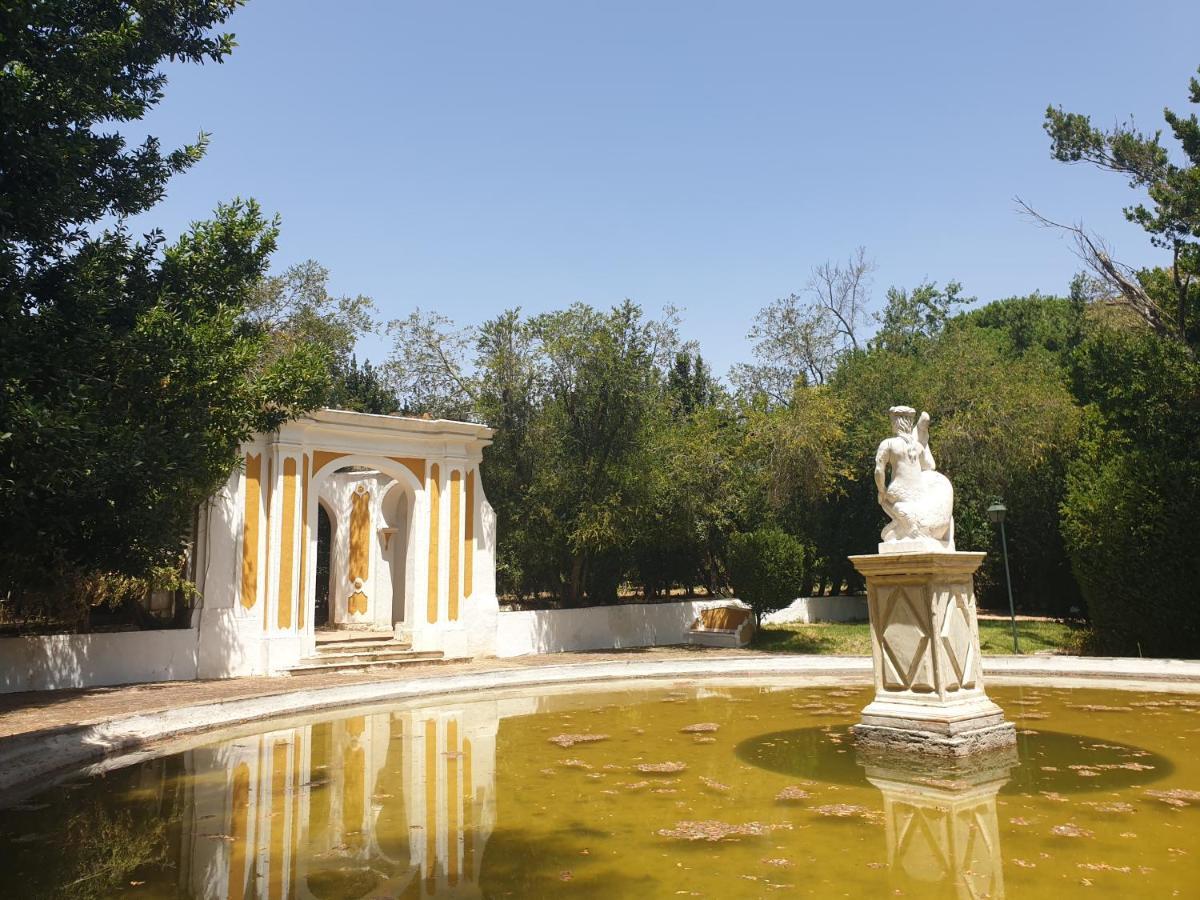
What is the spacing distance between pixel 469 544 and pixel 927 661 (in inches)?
492

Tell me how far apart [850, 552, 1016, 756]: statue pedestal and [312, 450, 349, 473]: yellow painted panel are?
12.2 metres

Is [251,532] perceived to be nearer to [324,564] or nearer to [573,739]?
[573,739]

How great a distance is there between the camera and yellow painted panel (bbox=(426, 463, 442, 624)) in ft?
61.0

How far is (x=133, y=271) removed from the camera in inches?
431

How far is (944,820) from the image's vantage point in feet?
20.0

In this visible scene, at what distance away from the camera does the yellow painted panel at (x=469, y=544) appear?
19141 millimetres

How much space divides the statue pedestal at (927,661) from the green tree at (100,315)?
7052 mm

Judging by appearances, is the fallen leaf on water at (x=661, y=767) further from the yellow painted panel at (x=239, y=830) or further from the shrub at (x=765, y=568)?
the shrub at (x=765, y=568)

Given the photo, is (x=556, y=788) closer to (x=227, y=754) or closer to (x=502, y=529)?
(x=227, y=754)

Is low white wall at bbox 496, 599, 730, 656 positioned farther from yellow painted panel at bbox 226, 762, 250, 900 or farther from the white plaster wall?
yellow painted panel at bbox 226, 762, 250, 900

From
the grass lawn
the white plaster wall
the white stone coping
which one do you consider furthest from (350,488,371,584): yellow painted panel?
the grass lawn

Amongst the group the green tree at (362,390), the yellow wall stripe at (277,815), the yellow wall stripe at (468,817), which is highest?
the green tree at (362,390)

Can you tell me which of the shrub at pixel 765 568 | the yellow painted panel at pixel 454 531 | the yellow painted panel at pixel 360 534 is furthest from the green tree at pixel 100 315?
the shrub at pixel 765 568

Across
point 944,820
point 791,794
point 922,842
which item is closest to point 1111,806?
point 944,820
